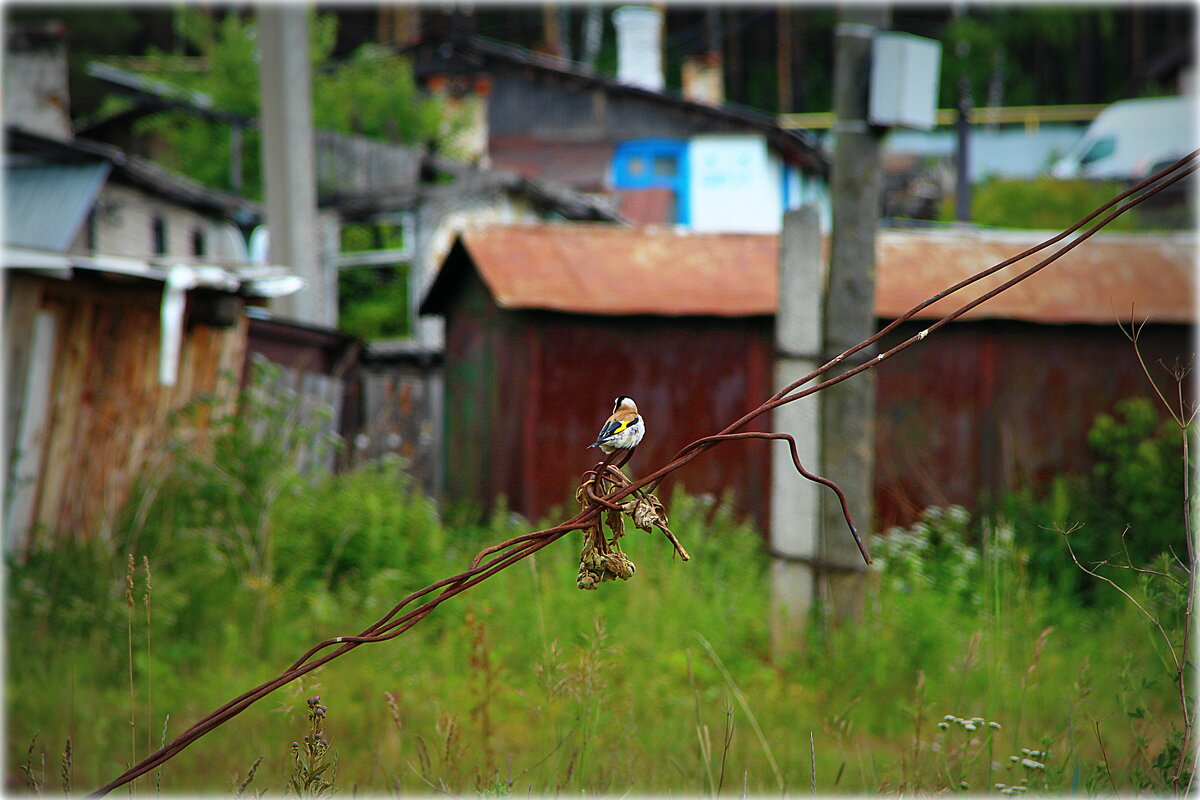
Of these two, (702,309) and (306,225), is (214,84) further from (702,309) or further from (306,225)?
(702,309)

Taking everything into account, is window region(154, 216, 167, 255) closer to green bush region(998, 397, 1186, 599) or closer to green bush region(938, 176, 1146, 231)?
green bush region(998, 397, 1186, 599)

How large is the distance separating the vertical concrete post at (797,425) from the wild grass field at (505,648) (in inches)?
6.9

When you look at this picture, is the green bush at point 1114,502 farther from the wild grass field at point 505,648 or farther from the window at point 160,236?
the window at point 160,236

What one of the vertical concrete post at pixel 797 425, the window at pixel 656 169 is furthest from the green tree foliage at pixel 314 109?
the vertical concrete post at pixel 797 425

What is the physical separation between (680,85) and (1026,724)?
3298cm

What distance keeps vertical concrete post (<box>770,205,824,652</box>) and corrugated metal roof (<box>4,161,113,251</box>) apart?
1194 cm

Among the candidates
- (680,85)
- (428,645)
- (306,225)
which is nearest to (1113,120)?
(680,85)

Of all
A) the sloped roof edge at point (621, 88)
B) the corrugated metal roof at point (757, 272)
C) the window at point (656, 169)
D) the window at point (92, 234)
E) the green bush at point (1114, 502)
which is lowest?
the green bush at point (1114, 502)

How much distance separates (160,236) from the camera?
719 inches

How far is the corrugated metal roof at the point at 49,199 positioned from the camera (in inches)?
553

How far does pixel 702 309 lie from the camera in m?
7.71

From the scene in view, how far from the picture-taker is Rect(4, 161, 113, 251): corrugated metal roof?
46.1 feet

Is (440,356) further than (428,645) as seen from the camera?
Yes

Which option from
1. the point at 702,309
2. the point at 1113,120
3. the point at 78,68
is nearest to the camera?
the point at 702,309
